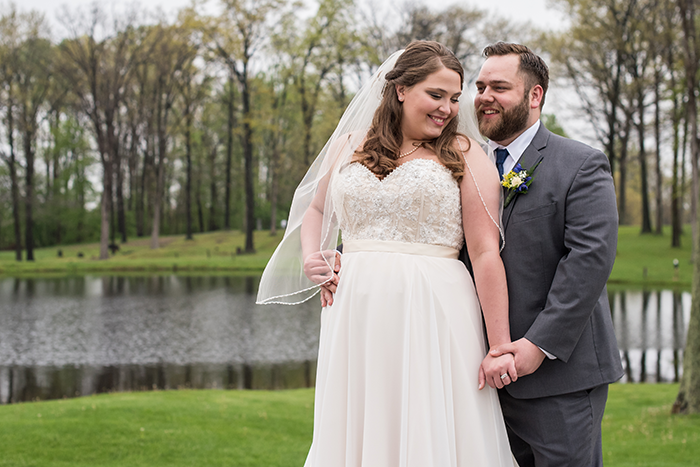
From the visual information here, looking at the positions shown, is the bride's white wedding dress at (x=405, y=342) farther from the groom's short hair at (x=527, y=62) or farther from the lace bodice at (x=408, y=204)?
the groom's short hair at (x=527, y=62)

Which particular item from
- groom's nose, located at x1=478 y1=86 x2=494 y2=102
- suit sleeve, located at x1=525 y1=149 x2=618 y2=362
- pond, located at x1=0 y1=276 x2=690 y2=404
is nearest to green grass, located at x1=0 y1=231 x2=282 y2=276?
pond, located at x1=0 y1=276 x2=690 y2=404

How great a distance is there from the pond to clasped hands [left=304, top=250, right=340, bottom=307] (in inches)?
317

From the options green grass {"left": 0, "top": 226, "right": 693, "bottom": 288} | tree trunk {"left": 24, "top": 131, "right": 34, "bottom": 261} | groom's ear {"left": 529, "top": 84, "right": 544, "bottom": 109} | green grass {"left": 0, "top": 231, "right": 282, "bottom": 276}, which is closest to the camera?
groom's ear {"left": 529, "top": 84, "right": 544, "bottom": 109}

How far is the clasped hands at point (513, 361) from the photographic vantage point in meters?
→ 2.48

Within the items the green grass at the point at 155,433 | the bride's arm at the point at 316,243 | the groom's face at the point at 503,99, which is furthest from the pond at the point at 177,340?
the groom's face at the point at 503,99

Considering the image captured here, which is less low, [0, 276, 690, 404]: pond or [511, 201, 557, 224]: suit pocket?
[511, 201, 557, 224]: suit pocket

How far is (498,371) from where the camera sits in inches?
98.7

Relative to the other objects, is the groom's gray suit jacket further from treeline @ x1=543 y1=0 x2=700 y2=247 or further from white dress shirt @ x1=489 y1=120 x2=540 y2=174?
treeline @ x1=543 y1=0 x2=700 y2=247

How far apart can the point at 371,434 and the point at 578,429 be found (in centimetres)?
90

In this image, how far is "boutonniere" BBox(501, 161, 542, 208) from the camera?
8.64 ft

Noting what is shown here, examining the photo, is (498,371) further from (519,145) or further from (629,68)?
(629,68)

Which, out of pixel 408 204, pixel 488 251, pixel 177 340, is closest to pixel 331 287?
pixel 408 204

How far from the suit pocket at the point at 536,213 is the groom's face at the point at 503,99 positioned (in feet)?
1.46

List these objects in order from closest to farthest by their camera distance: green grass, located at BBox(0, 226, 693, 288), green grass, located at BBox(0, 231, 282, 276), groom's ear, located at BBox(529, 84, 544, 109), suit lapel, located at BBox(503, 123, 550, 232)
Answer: suit lapel, located at BBox(503, 123, 550, 232)
groom's ear, located at BBox(529, 84, 544, 109)
green grass, located at BBox(0, 226, 693, 288)
green grass, located at BBox(0, 231, 282, 276)
